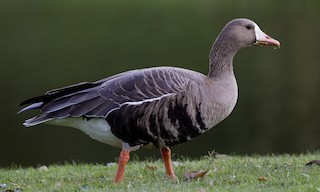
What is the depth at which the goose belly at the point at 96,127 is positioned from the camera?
7215 mm

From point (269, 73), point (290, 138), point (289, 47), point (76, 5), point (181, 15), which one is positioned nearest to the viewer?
point (290, 138)

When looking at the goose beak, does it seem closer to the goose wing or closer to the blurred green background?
the goose wing

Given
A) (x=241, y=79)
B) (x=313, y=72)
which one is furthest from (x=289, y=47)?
(x=241, y=79)

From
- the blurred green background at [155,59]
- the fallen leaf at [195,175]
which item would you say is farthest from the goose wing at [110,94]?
the blurred green background at [155,59]

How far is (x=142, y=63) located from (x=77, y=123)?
698 inches

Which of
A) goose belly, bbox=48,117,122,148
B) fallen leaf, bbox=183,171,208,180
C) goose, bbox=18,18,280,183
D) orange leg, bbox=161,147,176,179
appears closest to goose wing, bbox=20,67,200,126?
goose, bbox=18,18,280,183

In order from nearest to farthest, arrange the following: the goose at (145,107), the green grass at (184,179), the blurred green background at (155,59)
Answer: the green grass at (184,179) → the goose at (145,107) → the blurred green background at (155,59)

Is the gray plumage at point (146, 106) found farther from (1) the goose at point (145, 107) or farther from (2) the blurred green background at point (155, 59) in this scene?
(2) the blurred green background at point (155, 59)

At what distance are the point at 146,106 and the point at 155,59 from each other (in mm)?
18751

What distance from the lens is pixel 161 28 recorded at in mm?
33938

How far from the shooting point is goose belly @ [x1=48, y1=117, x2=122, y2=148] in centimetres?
721

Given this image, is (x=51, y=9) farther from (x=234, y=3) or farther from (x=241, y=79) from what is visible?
(x=241, y=79)

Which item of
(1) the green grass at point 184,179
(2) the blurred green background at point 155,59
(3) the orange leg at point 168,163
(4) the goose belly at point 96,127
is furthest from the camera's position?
(2) the blurred green background at point 155,59

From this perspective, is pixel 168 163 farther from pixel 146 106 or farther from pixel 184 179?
pixel 146 106
